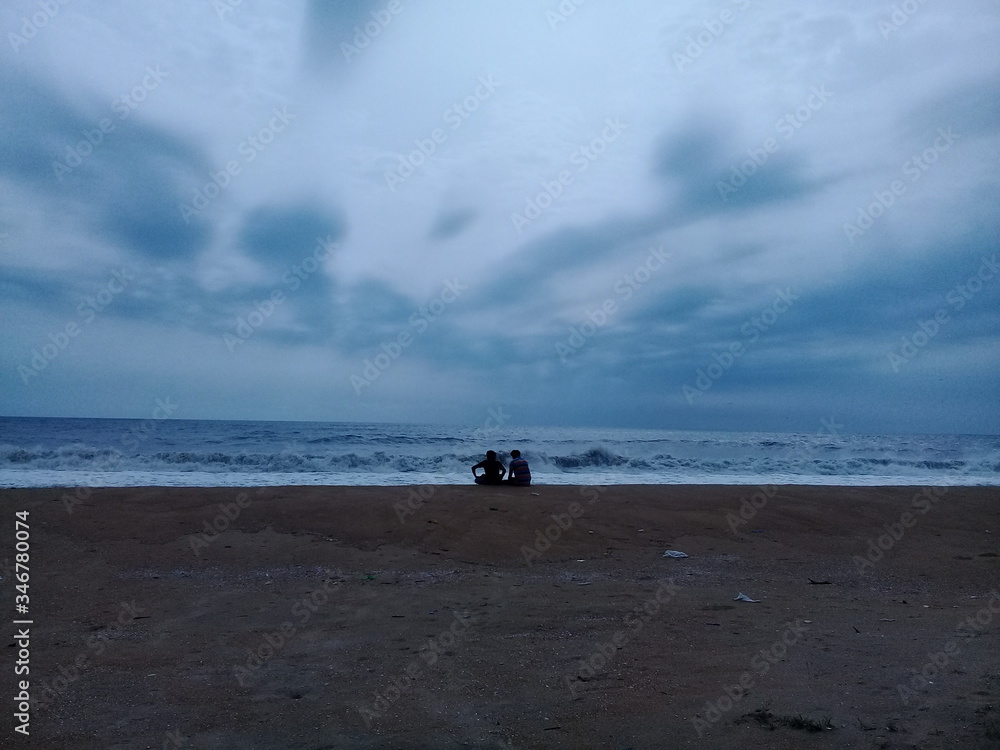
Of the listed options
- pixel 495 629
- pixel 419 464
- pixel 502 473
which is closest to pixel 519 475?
pixel 502 473

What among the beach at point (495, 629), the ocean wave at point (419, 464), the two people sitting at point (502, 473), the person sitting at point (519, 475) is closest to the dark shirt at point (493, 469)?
the two people sitting at point (502, 473)

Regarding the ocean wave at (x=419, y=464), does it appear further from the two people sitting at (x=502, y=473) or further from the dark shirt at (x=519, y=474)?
the dark shirt at (x=519, y=474)

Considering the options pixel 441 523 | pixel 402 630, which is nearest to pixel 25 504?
Answer: pixel 441 523

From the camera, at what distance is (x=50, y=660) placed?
5.34m

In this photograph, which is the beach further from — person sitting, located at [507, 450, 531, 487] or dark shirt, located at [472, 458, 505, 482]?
dark shirt, located at [472, 458, 505, 482]

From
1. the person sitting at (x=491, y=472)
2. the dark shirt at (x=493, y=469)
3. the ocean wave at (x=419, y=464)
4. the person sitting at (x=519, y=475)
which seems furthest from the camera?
the ocean wave at (x=419, y=464)

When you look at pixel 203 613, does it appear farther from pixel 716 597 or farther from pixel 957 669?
pixel 957 669

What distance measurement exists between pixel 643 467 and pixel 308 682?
23.7m

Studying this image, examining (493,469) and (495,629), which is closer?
(495,629)

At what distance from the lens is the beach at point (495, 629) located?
4129 millimetres

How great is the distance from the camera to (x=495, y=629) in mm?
6035

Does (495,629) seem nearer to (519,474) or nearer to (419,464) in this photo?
(519,474)

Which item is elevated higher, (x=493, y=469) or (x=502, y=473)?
(x=493, y=469)

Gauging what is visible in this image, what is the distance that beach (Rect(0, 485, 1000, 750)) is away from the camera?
13.5 feet
